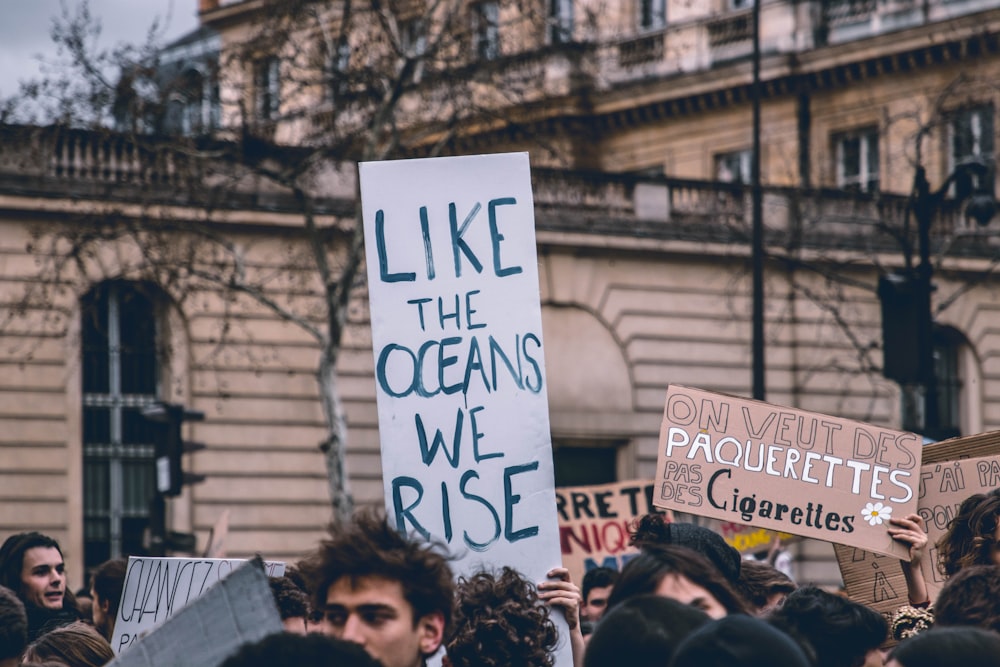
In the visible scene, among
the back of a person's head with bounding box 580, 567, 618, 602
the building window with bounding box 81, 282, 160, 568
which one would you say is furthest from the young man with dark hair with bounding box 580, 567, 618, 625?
the building window with bounding box 81, 282, 160, 568

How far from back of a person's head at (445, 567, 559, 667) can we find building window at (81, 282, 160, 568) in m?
21.0

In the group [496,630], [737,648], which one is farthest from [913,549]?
[737,648]

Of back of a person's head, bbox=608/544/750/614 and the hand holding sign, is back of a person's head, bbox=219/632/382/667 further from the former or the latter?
the hand holding sign

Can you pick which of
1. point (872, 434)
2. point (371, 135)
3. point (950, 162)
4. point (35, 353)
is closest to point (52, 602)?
point (872, 434)

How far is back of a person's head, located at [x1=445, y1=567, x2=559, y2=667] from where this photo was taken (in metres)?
5.18

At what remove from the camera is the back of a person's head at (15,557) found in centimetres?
828

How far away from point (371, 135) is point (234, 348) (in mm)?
6820

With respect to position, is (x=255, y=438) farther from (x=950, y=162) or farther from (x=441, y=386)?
(x=441, y=386)

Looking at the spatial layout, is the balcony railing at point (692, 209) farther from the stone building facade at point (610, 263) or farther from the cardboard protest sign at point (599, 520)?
the cardboard protest sign at point (599, 520)

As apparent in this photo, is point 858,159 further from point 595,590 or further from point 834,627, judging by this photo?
point 834,627

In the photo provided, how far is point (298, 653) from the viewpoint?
3574 mm

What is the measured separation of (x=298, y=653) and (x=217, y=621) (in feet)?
1.80

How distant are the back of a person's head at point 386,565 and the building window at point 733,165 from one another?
28327 millimetres

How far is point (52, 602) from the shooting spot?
27.0 ft
